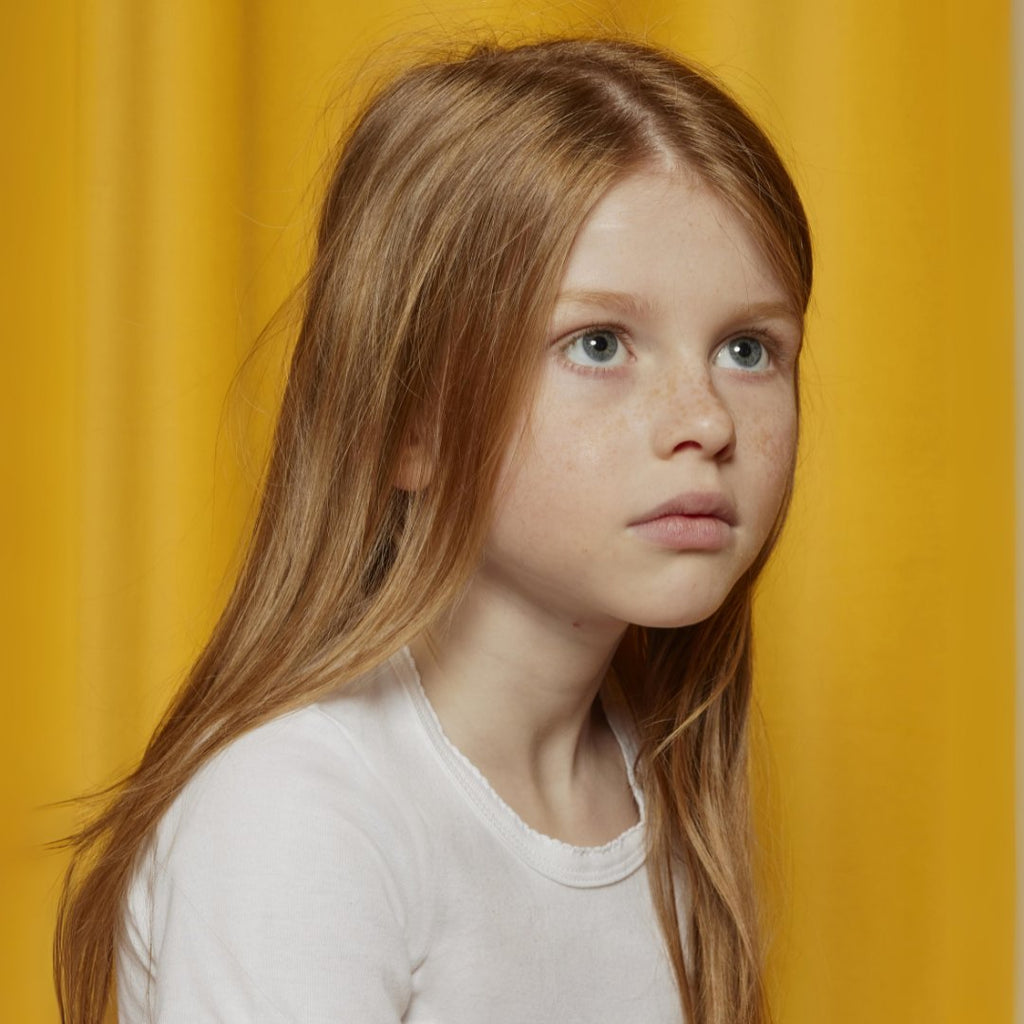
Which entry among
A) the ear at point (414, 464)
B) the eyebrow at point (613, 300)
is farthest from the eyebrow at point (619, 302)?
the ear at point (414, 464)

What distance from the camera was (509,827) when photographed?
3.03 feet

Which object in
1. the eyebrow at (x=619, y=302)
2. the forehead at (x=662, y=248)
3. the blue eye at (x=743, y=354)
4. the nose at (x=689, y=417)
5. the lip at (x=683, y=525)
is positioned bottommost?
the lip at (x=683, y=525)

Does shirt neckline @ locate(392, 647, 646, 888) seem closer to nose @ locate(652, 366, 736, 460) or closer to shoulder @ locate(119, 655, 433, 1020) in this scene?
shoulder @ locate(119, 655, 433, 1020)

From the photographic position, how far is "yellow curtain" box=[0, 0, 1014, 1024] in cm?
138

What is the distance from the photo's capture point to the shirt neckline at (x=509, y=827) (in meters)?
0.92

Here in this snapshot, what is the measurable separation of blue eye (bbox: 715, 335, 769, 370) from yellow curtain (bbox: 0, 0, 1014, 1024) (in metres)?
0.52

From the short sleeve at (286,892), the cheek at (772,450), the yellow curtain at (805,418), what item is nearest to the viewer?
the short sleeve at (286,892)

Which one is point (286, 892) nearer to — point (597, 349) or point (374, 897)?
point (374, 897)

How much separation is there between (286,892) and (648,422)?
28 centimetres

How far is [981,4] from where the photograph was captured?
1.36m

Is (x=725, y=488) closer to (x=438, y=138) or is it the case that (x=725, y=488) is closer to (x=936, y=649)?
(x=438, y=138)

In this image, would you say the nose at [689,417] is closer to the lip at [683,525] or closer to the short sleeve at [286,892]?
the lip at [683,525]

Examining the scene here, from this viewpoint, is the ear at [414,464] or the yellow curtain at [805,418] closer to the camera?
the ear at [414,464]

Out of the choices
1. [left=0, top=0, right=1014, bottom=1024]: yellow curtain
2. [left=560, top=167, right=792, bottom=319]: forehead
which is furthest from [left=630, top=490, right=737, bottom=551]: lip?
[left=0, top=0, right=1014, bottom=1024]: yellow curtain
